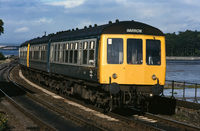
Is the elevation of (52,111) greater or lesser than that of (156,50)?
lesser

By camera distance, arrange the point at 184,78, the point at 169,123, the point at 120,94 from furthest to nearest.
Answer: the point at 184,78 → the point at 120,94 → the point at 169,123

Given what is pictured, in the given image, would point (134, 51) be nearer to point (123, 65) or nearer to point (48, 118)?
point (123, 65)

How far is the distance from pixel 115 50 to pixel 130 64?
758mm

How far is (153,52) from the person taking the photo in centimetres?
1347

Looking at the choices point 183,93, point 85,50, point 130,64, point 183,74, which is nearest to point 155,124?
point 130,64

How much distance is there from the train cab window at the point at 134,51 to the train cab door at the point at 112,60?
266 mm

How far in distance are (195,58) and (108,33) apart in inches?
7481

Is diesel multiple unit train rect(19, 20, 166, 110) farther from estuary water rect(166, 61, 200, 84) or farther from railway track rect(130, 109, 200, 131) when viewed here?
estuary water rect(166, 61, 200, 84)

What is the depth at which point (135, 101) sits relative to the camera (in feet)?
45.3

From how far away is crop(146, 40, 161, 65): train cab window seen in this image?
1335cm

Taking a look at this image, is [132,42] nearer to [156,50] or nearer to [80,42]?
[156,50]

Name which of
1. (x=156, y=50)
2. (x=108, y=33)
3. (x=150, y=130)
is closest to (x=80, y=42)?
(x=108, y=33)

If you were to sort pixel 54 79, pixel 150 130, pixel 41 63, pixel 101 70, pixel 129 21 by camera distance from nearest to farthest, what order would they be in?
pixel 150 130
pixel 101 70
pixel 129 21
pixel 54 79
pixel 41 63

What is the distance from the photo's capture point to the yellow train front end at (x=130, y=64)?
13.1m
